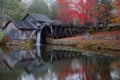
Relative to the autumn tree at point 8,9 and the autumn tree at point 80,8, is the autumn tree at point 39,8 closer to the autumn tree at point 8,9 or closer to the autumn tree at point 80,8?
the autumn tree at point 8,9

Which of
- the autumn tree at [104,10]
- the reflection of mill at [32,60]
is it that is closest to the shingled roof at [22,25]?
the autumn tree at [104,10]

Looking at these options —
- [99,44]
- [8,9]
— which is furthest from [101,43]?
[8,9]

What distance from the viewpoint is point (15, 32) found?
37.5m

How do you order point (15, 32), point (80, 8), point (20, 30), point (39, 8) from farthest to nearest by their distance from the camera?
point (39, 8) → point (80, 8) → point (15, 32) → point (20, 30)

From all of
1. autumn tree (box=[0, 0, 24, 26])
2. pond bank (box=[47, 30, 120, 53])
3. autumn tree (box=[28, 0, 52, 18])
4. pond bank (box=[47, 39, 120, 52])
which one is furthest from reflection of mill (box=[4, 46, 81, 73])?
autumn tree (box=[28, 0, 52, 18])

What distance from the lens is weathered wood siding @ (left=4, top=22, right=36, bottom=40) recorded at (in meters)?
37.3

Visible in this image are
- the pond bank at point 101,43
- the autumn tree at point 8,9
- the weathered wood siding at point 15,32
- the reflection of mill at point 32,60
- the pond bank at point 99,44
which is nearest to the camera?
the reflection of mill at point 32,60

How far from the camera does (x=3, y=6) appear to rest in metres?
47.4

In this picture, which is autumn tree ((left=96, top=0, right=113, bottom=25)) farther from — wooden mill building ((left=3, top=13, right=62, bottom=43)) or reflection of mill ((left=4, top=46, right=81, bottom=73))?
reflection of mill ((left=4, top=46, right=81, bottom=73))

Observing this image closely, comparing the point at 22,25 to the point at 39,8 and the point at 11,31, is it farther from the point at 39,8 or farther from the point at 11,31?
the point at 39,8

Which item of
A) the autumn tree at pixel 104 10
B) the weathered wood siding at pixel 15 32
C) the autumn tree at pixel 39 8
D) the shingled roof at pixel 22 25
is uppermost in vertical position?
the autumn tree at pixel 39 8

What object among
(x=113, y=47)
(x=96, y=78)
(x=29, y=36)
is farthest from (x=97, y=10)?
(x=96, y=78)

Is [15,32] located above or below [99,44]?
above

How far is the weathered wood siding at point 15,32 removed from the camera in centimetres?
3728
